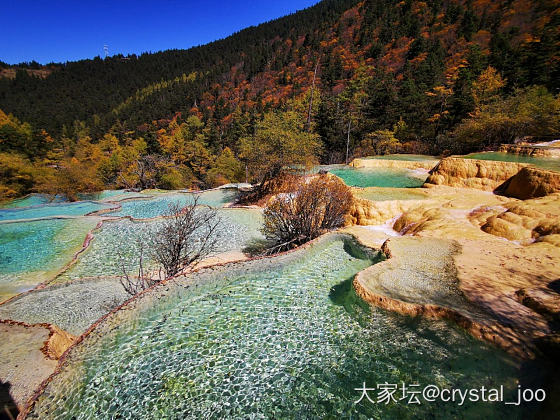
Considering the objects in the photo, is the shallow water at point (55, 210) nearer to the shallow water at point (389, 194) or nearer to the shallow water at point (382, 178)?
the shallow water at point (389, 194)

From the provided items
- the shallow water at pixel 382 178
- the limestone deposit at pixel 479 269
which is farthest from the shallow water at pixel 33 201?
the limestone deposit at pixel 479 269

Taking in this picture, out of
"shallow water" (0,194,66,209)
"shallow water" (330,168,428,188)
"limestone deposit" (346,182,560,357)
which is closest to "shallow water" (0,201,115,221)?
"shallow water" (0,194,66,209)

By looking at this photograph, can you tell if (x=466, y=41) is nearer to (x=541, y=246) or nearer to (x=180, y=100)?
(x=541, y=246)

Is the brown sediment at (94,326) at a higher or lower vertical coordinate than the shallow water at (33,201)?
higher

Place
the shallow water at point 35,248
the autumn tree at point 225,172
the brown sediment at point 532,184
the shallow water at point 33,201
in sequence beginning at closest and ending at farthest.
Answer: the shallow water at point 35,248 < the brown sediment at point 532,184 < the shallow water at point 33,201 < the autumn tree at point 225,172

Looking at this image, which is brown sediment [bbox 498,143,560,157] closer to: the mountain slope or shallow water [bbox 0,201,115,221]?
the mountain slope

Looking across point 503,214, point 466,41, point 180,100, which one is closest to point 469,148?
point 503,214
